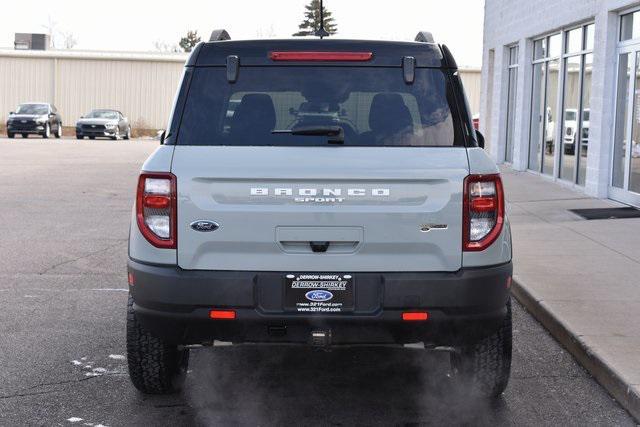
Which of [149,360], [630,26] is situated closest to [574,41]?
[630,26]

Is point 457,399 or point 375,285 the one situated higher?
point 375,285

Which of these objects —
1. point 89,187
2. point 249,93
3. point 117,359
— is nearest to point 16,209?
point 89,187

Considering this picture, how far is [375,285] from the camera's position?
4570 millimetres

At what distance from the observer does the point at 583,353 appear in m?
6.19

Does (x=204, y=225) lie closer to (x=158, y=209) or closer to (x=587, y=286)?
(x=158, y=209)

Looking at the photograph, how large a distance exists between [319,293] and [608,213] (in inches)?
428

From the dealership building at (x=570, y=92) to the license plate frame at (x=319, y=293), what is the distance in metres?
11.7

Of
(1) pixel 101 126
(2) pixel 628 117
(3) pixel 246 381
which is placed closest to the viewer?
(3) pixel 246 381

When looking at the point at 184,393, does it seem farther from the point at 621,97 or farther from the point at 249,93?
the point at 621,97

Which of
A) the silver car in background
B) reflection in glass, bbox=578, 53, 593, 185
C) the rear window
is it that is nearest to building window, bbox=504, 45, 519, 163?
reflection in glass, bbox=578, 53, 593, 185

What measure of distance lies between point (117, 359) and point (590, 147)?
1291 centimetres

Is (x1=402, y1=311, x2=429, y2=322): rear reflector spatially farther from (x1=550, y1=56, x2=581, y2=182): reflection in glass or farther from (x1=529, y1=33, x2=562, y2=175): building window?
(x1=529, y1=33, x2=562, y2=175): building window

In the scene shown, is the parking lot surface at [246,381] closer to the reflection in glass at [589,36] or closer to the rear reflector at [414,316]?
the rear reflector at [414,316]

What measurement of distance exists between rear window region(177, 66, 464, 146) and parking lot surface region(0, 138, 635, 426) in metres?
1.41
